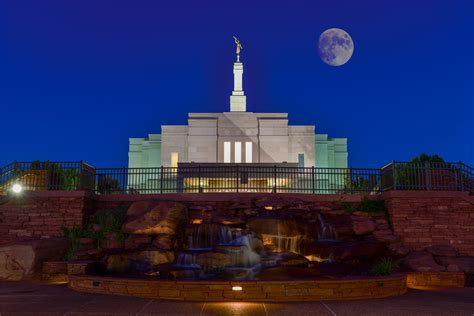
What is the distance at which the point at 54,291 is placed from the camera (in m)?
9.84

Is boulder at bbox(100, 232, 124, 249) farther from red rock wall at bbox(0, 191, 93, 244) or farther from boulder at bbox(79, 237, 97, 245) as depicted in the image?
red rock wall at bbox(0, 191, 93, 244)

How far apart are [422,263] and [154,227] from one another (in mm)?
8415

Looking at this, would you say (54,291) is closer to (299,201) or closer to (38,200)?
(38,200)

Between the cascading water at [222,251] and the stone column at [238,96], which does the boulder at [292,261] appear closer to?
the cascading water at [222,251]

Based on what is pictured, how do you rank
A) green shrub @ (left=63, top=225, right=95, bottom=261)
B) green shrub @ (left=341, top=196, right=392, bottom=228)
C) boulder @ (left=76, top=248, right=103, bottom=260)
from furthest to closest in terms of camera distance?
green shrub @ (left=341, top=196, right=392, bottom=228), green shrub @ (left=63, top=225, right=95, bottom=261), boulder @ (left=76, top=248, right=103, bottom=260)

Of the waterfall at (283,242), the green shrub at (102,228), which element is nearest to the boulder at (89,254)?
the green shrub at (102,228)

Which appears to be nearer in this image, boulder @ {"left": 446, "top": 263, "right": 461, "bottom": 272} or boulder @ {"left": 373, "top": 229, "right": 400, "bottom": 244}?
boulder @ {"left": 446, "top": 263, "right": 461, "bottom": 272}

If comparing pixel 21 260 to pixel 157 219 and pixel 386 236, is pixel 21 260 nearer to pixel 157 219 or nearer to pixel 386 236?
pixel 157 219

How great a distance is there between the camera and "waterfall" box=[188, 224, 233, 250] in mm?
14156

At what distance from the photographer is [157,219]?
46.9 feet

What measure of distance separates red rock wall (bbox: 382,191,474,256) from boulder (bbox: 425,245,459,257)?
26 cm

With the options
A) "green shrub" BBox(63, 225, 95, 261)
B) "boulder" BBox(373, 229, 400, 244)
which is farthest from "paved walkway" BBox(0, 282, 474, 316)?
"boulder" BBox(373, 229, 400, 244)

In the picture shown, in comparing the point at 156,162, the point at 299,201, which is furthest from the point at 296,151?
the point at 299,201

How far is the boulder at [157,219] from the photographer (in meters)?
14.2
